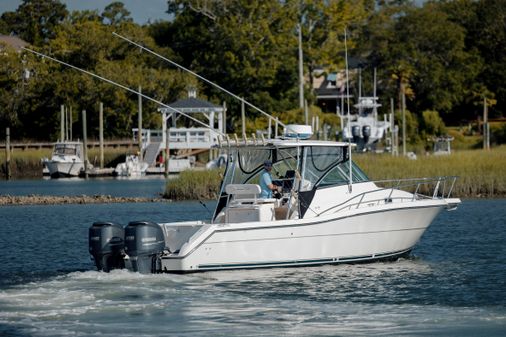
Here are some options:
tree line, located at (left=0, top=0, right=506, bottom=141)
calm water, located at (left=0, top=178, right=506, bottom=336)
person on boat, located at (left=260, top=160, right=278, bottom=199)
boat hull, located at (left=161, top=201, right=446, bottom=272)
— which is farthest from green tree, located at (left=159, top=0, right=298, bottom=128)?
person on boat, located at (left=260, top=160, right=278, bottom=199)

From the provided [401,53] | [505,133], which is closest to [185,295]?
[505,133]

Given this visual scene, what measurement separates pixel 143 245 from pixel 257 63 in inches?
2391

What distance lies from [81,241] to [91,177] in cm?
4068

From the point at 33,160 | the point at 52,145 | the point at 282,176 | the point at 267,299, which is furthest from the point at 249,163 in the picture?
the point at 52,145

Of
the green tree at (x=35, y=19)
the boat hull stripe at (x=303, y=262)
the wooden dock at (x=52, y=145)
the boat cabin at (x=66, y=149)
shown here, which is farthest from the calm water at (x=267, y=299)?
the green tree at (x=35, y=19)

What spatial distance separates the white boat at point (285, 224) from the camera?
19703mm

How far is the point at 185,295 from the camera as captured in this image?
1841cm

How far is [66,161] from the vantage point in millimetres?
69562

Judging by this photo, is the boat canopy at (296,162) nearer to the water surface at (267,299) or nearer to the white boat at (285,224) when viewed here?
the white boat at (285,224)

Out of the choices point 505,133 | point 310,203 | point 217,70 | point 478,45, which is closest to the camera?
point 310,203

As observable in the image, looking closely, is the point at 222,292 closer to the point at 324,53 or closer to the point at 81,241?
the point at 81,241

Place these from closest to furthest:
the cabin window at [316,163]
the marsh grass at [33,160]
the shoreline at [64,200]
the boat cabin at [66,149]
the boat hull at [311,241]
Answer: the boat hull at [311,241]
the cabin window at [316,163]
the shoreline at [64,200]
the boat cabin at [66,149]
the marsh grass at [33,160]

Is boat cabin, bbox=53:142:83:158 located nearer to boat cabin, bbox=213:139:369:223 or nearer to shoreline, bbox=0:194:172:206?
shoreline, bbox=0:194:172:206

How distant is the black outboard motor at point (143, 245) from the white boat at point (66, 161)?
166ft
